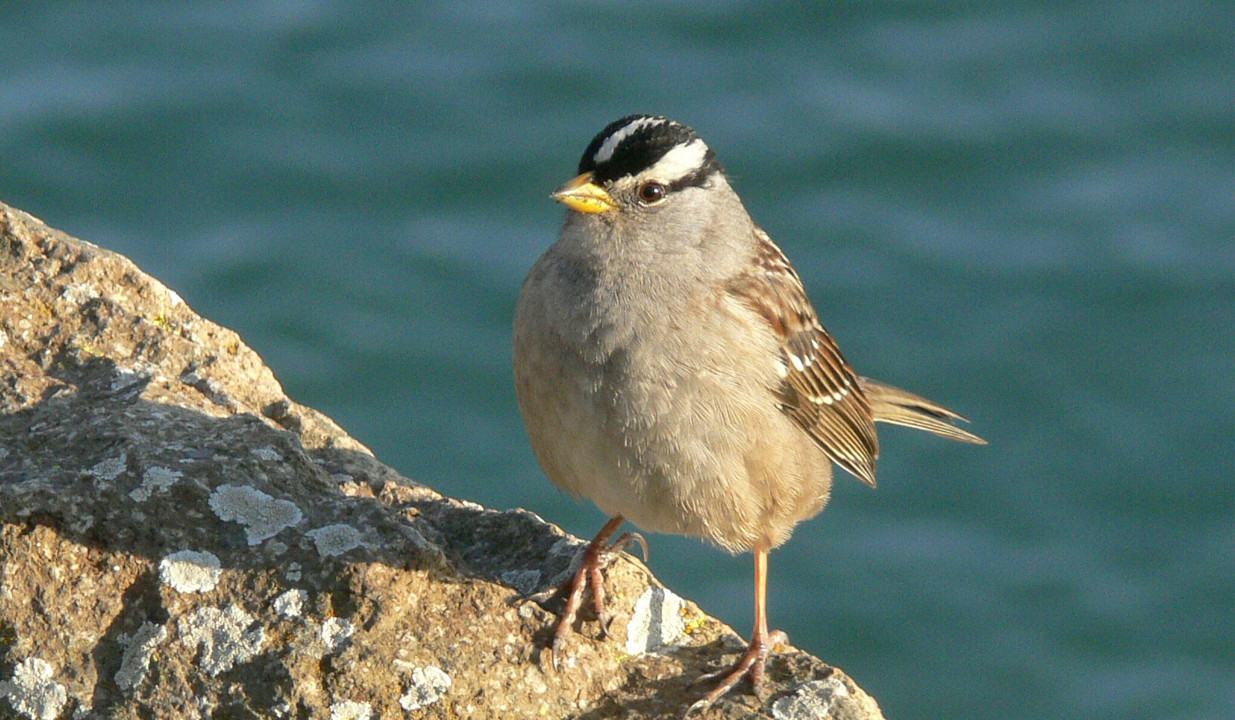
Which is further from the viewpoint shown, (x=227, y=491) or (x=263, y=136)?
(x=263, y=136)

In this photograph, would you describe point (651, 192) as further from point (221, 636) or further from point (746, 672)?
point (221, 636)

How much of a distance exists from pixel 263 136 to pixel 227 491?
24.3ft

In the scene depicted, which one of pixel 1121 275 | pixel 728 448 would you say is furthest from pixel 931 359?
pixel 728 448

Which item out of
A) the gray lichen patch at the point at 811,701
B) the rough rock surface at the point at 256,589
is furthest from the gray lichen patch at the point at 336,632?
the gray lichen patch at the point at 811,701

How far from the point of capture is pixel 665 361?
4598 mm

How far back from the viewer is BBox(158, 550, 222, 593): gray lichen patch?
3.96m

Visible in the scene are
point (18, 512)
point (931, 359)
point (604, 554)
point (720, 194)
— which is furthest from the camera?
point (931, 359)

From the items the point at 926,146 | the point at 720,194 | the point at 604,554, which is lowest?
the point at 604,554

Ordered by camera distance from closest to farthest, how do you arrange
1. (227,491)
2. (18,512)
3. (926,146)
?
(18,512) → (227,491) → (926,146)

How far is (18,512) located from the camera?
394 centimetres

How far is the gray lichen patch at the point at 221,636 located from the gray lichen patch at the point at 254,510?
9.9 inches

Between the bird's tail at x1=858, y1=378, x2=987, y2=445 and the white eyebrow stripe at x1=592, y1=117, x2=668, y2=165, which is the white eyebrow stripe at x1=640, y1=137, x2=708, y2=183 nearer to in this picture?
the white eyebrow stripe at x1=592, y1=117, x2=668, y2=165

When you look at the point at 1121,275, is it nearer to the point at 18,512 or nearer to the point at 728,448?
the point at 728,448

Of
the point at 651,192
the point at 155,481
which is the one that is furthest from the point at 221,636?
the point at 651,192
